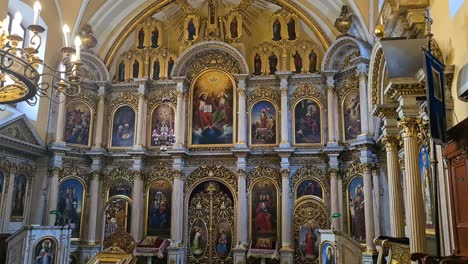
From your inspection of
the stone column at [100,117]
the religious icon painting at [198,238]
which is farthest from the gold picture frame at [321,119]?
the stone column at [100,117]

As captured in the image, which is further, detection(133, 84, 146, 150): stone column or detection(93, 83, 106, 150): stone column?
detection(93, 83, 106, 150): stone column

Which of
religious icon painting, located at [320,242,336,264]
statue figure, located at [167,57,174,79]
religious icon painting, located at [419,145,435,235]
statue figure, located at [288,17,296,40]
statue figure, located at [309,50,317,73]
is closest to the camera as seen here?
religious icon painting, located at [419,145,435,235]

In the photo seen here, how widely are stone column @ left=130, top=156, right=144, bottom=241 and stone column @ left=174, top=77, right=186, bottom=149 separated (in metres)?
1.60

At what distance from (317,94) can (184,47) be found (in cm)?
530

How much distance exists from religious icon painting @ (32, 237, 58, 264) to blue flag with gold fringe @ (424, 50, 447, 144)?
31.9 feet

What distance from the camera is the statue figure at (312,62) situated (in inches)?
622

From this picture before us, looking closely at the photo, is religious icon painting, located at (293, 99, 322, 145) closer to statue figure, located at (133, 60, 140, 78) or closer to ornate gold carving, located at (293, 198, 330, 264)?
ornate gold carving, located at (293, 198, 330, 264)

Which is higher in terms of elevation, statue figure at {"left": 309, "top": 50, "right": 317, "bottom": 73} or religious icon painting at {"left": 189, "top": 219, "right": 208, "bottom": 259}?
statue figure at {"left": 309, "top": 50, "right": 317, "bottom": 73}

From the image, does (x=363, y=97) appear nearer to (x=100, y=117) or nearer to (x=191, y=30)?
(x=191, y=30)

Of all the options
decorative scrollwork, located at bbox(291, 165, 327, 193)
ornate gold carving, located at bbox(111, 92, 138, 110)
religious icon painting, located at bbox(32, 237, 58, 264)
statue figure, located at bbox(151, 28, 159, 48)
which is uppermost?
statue figure, located at bbox(151, 28, 159, 48)

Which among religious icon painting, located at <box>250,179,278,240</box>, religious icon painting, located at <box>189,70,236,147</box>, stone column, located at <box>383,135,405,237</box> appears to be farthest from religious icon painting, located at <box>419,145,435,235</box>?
religious icon painting, located at <box>189,70,236,147</box>

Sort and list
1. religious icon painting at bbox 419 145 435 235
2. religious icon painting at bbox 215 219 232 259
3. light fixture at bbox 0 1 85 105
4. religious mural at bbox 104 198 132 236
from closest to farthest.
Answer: light fixture at bbox 0 1 85 105 < religious icon painting at bbox 419 145 435 235 < religious icon painting at bbox 215 219 232 259 < religious mural at bbox 104 198 132 236

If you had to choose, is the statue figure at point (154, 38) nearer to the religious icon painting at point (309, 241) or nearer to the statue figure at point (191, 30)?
the statue figure at point (191, 30)

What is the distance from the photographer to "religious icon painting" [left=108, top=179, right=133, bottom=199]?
15585mm
